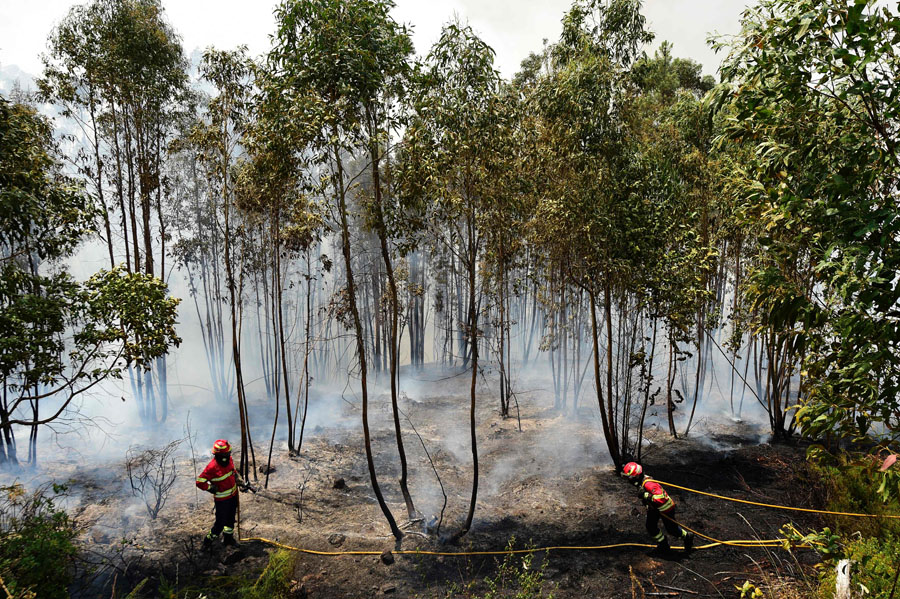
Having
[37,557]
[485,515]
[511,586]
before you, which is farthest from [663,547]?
[37,557]

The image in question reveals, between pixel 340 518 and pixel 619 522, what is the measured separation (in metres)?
4.09

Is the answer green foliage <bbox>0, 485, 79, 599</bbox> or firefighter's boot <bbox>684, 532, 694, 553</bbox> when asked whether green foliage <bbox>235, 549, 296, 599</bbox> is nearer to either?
green foliage <bbox>0, 485, 79, 599</bbox>

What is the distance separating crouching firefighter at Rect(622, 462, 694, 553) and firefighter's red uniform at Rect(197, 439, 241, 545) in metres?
4.90

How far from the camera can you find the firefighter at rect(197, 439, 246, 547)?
5.98 meters

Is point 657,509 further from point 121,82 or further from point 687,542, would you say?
point 121,82

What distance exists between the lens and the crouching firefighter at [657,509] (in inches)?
225

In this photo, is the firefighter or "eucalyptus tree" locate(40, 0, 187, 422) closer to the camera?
the firefighter

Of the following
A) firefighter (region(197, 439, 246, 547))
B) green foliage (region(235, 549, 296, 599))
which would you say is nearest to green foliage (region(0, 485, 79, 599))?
firefighter (region(197, 439, 246, 547))

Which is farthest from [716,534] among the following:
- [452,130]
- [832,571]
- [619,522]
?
[452,130]

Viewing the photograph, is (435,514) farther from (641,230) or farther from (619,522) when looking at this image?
(641,230)

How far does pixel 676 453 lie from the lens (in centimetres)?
920

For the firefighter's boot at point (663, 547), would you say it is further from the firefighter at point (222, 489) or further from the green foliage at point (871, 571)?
the firefighter at point (222, 489)

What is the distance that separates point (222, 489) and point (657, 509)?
17.4ft

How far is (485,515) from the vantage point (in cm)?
713
